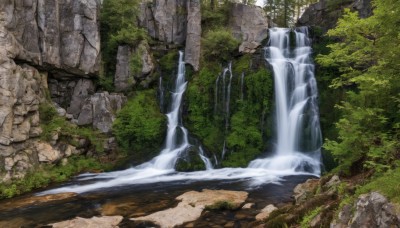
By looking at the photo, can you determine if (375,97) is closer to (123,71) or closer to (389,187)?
(389,187)

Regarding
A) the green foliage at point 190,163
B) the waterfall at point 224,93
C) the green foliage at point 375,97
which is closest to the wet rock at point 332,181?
the green foliage at point 375,97

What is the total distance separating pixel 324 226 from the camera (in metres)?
5.76

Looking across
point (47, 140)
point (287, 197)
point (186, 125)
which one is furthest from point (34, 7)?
point (287, 197)

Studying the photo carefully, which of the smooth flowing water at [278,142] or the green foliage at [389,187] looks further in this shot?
the smooth flowing water at [278,142]

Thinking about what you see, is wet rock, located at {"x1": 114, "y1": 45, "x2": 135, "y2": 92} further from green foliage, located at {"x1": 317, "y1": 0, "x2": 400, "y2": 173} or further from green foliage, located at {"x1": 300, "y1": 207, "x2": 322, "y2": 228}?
green foliage, located at {"x1": 300, "y1": 207, "x2": 322, "y2": 228}

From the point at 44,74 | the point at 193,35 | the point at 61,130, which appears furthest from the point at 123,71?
the point at 61,130

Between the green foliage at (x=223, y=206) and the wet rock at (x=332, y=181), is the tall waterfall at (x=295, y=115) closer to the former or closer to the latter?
the green foliage at (x=223, y=206)

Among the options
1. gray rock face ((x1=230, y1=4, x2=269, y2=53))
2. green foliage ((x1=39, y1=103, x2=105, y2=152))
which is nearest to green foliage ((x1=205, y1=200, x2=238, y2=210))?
green foliage ((x1=39, y1=103, x2=105, y2=152))

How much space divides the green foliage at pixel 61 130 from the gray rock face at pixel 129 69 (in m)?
4.25

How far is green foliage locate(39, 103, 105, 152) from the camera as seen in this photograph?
1762cm

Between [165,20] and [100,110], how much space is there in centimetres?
996

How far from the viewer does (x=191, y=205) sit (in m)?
10.8

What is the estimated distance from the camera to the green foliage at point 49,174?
45.4 feet

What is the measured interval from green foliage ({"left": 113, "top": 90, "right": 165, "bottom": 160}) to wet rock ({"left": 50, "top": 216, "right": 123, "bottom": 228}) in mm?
9118
